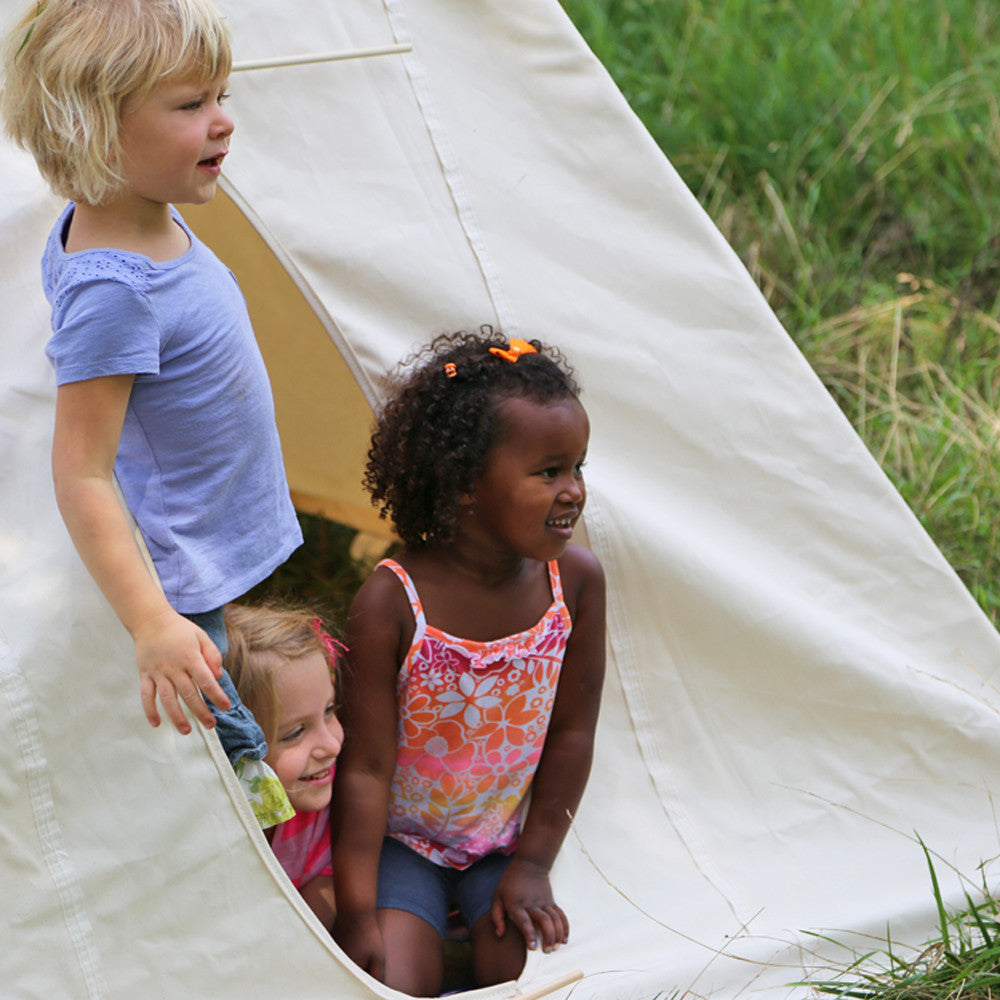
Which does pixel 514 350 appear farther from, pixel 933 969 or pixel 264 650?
pixel 933 969

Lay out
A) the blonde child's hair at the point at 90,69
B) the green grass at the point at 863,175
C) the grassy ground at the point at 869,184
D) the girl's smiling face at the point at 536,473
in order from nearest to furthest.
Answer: the blonde child's hair at the point at 90,69 → the girl's smiling face at the point at 536,473 → the grassy ground at the point at 869,184 → the green grass at the point at 863,175

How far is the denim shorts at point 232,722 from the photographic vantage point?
1.68m

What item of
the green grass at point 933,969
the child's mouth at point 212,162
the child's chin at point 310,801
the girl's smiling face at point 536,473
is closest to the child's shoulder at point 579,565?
the girl's smiling face at point 536,473

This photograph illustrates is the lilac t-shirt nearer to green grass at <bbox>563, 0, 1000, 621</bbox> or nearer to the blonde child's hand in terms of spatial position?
the blonde child's hand

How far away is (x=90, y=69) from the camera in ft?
4.77

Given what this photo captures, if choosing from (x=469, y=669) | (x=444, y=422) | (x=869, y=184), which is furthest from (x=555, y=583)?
(x=869, y=184)

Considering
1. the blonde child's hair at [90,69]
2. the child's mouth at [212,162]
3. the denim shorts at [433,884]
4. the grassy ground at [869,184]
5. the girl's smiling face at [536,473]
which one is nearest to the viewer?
the blonde child's hair at [90,69]

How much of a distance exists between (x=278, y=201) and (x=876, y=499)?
108 centimetres

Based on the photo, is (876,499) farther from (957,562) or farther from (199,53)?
(199,53)

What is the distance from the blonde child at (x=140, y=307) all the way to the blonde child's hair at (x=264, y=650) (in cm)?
19

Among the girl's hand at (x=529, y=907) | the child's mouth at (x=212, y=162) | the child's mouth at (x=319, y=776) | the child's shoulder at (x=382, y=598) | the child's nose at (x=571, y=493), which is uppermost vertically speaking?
the child's mouth at (x=212, y=162)

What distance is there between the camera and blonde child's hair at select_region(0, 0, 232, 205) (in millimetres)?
1454

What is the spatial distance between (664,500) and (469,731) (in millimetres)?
493

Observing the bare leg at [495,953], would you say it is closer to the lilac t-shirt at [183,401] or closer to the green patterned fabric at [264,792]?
the green patterned fabric at [264,792]
